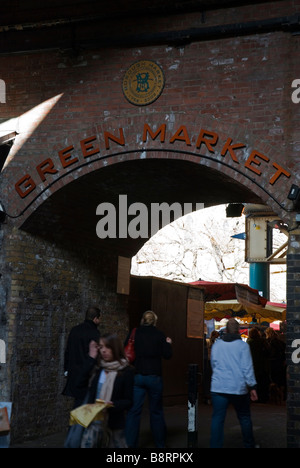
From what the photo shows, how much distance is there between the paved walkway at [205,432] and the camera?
9.40 m

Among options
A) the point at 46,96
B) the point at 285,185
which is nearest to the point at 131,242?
the point at 46,96

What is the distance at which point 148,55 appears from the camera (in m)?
10.1

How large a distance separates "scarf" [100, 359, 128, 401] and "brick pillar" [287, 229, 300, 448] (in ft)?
10.0

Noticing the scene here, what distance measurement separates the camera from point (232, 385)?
26.1 feet

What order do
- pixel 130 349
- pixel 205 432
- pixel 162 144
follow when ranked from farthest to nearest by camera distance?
pixel 205 432 → pixel 162 144 → pixel 130 349

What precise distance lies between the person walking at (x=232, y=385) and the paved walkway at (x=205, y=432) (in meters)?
1.15

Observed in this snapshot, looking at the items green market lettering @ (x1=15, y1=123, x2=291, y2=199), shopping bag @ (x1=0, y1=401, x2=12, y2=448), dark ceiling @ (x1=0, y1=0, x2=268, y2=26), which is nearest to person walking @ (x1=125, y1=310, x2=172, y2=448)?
shopping bag @ (x1=0, y1=401, x2=12, y2=448)

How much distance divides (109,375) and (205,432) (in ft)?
14.1

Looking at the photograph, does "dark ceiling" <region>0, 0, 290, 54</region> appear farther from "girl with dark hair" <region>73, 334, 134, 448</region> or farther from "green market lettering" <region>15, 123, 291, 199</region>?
"girl with dark hair" <region>73, 334, 134, 448</region>

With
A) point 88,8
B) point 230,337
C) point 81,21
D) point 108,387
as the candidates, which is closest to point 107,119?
point 81,21

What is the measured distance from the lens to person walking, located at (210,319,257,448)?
7980 millimetres

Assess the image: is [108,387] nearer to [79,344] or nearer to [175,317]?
[79,344]
